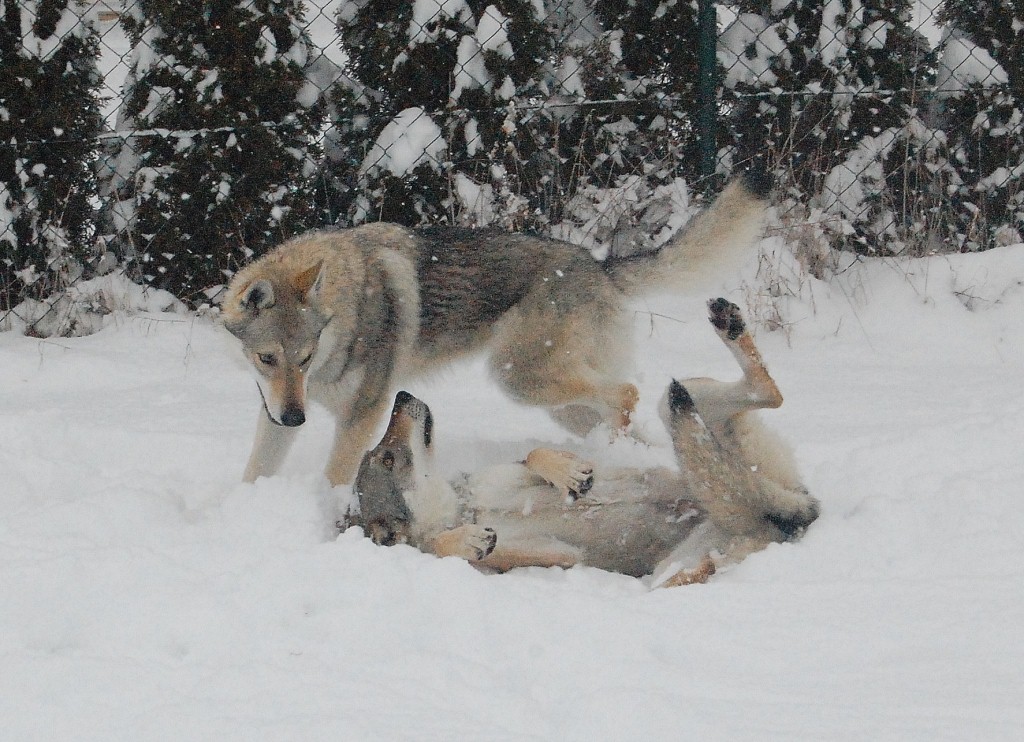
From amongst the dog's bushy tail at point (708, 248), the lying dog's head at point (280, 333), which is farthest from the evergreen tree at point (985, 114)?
the lying dog's head at point (280, 333)

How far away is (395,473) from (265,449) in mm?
655

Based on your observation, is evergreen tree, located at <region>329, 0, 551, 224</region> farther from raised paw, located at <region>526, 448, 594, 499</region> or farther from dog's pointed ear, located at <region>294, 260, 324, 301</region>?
raised paw, located at <region>526, 448, 594, 499</region>

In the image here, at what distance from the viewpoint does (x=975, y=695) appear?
5.98ft

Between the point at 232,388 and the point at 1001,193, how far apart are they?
4.63 meters

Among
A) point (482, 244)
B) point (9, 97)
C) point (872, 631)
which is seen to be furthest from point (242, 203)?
point (872, 631)

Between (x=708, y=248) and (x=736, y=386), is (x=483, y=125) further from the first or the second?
(x=736, y=386)

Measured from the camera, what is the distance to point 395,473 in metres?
3.06

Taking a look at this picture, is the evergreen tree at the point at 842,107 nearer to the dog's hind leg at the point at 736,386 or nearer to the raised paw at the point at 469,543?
the dog's hind leg at the point at 736,386

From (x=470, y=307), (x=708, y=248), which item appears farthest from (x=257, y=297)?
(x=708, y=248)

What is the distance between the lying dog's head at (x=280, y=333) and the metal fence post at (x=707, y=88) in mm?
2997

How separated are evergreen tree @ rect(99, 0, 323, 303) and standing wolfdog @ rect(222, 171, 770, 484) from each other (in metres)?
1.75

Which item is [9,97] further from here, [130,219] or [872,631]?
[872,631]

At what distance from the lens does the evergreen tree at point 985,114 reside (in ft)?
18.9

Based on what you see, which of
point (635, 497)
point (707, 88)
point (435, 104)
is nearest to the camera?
point (635, 497)
